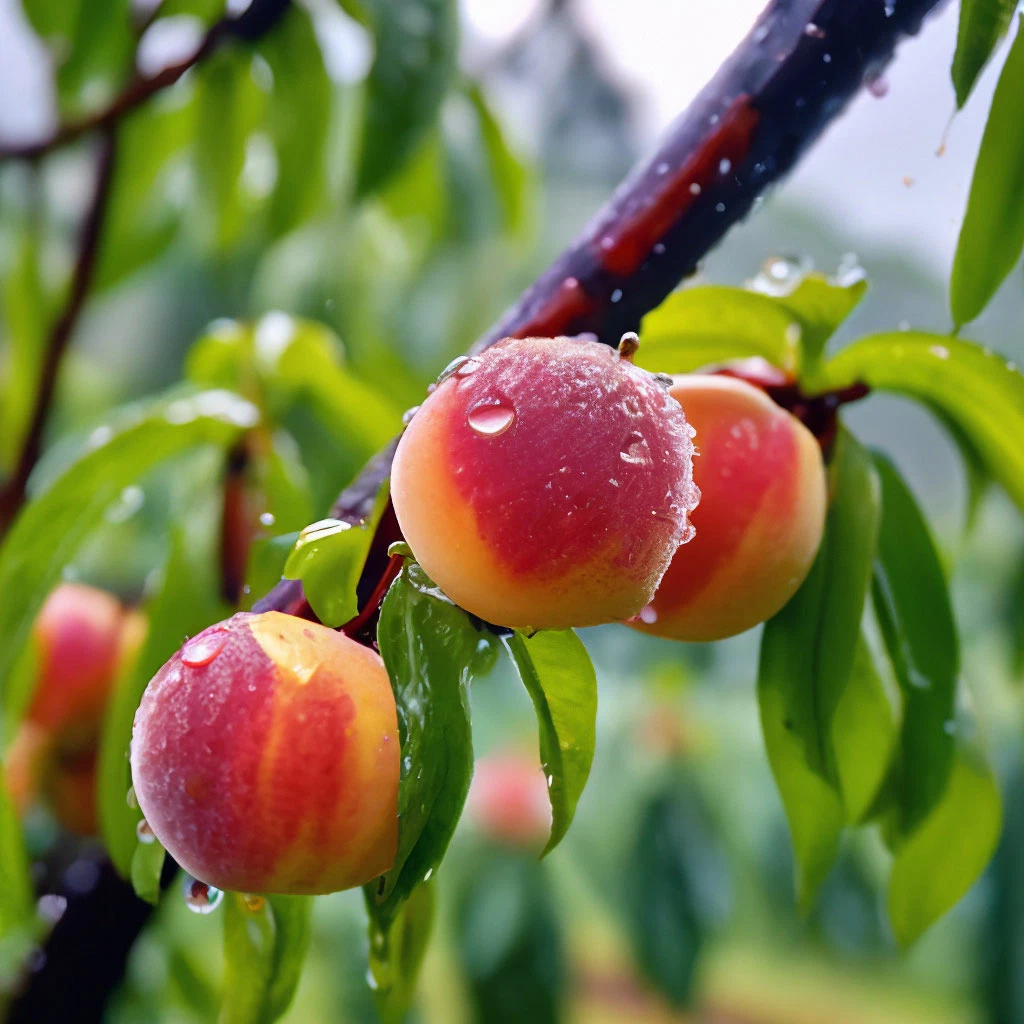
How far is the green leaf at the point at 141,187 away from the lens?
68 cm

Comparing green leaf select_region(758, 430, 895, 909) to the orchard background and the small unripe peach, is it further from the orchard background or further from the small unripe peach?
the small unripe peach

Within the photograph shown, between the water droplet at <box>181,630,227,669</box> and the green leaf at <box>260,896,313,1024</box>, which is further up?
the water droplet at <box>181,630,227,669</box>

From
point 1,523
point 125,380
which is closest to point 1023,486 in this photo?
point 1,523

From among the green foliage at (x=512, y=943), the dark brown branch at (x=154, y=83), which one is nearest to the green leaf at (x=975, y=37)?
the dark brown branch at (x=154, y=83)

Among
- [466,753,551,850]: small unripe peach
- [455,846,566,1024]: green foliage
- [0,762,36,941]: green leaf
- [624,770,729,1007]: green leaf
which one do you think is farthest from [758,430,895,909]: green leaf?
[466,753,551,850]: small unripe peach

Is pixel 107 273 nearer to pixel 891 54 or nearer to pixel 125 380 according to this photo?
pixel 891 54

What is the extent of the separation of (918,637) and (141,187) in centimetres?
59

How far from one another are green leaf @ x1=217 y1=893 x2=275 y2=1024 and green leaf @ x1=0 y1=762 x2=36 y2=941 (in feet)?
0.21

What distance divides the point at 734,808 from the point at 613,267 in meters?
1.63

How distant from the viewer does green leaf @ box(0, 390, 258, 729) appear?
0.38 meters

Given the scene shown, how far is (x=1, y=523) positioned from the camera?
0.55 meters

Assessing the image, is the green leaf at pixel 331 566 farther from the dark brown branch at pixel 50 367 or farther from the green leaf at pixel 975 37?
the dark brown branch at pixel 50 367

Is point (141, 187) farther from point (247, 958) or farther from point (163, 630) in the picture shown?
point (247, 958)

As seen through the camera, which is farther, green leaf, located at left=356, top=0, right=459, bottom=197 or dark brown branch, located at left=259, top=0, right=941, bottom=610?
green leaf, located at left=356, top=0, right=459, bottom=197
